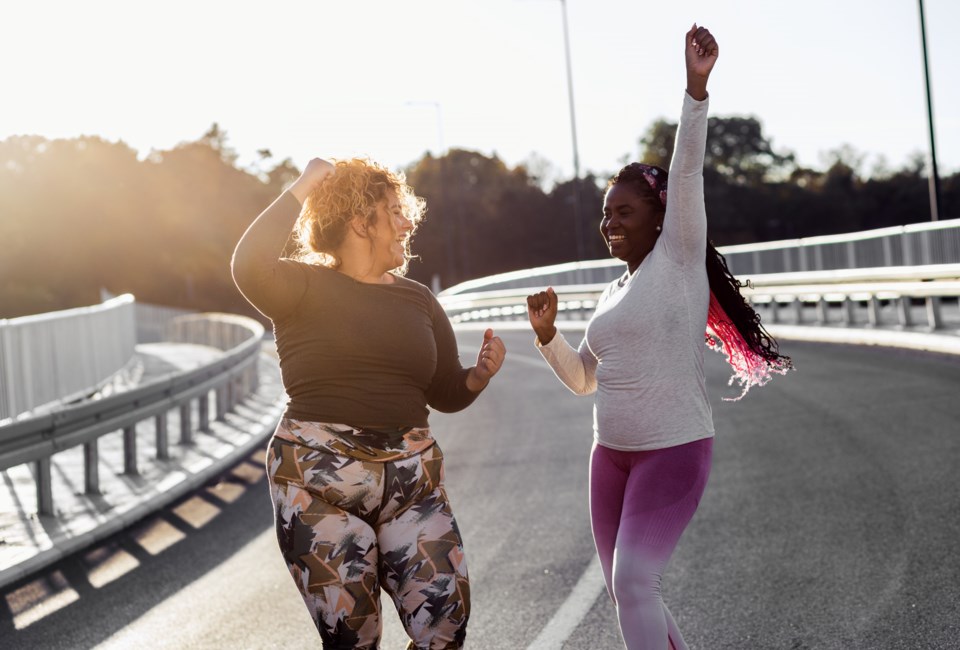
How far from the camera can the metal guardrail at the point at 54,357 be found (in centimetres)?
1330

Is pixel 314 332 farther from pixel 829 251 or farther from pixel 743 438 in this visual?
pixel 829 251

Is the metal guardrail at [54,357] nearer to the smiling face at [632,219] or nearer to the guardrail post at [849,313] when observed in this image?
the smiling face at [632,219]

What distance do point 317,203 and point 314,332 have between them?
0.40 meters

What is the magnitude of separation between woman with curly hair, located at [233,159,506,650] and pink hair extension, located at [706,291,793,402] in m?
1.06

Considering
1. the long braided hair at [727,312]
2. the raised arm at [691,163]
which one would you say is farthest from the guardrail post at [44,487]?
the raised arm at [691,163]

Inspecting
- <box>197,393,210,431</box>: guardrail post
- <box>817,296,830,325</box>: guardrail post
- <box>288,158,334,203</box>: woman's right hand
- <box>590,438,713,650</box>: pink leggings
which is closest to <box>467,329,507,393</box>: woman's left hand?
<box>590,438,713,650</box>: pink leggings

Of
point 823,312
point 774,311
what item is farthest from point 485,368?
point 774,311

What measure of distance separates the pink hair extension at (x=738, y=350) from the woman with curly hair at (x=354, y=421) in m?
1.06

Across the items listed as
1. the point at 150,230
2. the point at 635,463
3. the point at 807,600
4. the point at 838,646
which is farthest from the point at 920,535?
the point at 150,230

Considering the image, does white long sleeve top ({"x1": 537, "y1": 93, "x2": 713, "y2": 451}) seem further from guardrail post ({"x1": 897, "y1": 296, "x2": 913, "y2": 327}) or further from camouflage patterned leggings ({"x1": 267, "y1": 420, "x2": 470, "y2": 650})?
guardrail post ({"x1": 897, "y1": 296, "x2": 913, "y2": 327})

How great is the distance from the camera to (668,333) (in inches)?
146

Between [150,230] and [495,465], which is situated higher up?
[150,230]

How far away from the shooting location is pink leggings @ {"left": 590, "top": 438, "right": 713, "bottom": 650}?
139 inches

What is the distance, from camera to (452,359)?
3773 millimetres
